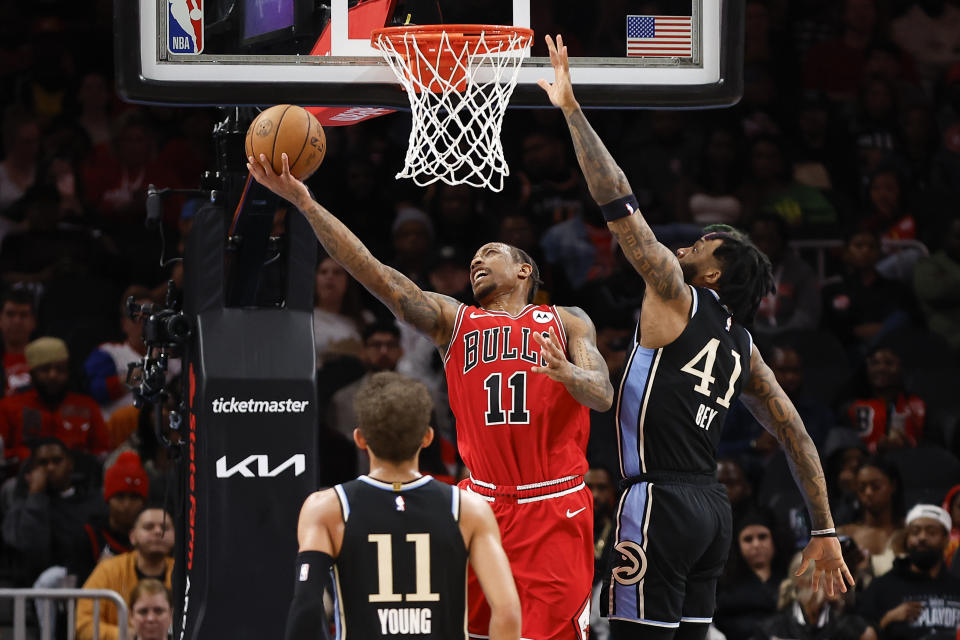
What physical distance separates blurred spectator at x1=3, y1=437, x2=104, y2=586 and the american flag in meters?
4.26

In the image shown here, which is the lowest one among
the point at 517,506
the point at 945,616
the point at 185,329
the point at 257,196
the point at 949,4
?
the point at 945,616

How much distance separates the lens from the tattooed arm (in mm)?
5340

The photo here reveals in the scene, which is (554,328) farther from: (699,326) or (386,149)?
(386,149)

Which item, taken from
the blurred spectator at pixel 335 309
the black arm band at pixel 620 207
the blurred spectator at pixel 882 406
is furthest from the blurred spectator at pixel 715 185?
the black arm band at pixel 620 207

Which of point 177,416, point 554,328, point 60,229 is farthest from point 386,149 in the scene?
point 554,328

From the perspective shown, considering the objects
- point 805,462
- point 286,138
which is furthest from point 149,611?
point 805,462

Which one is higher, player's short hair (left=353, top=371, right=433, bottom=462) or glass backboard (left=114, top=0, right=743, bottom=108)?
glass backboard (left=114, top=0, right=743, bottom=108)

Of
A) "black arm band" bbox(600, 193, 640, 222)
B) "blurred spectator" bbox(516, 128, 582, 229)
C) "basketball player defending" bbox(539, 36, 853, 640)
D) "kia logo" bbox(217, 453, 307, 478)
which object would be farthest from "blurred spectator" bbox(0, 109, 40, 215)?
"black arm band" bbox(600, 193, 640, 222)

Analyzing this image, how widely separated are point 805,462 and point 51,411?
507 cm

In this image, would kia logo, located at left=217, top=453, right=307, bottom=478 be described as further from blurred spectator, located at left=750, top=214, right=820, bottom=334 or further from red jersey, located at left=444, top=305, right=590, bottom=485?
blurred spectator, located at left=750, top=214, right=820, bottom=334

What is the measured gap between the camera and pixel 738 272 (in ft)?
19.3

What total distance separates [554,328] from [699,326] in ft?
2.19

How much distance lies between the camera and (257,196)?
6504 mm

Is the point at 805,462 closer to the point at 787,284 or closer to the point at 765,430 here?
the point at 765,430
